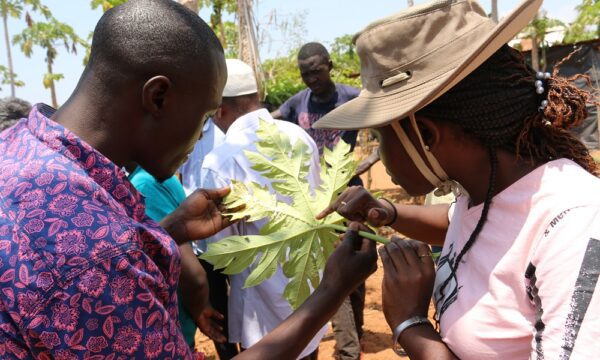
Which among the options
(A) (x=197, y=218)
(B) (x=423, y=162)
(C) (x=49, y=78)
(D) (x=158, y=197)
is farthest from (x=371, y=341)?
(C) (x=49, y=78)

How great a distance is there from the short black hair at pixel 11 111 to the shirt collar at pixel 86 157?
2.65 metres

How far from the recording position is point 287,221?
2229 mm

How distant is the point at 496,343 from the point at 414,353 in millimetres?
272

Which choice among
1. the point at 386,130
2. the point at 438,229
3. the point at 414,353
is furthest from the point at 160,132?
the point at 438,229

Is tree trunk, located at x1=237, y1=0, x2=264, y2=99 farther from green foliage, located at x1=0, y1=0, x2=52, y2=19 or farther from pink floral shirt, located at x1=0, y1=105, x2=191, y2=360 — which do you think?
green foliage, located at x1=0, y1=0, x2=52, y2=19

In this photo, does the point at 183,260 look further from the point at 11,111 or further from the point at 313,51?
the point at 313,51

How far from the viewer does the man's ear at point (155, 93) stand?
1.35 meters

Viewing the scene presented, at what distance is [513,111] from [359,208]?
2.72 feet

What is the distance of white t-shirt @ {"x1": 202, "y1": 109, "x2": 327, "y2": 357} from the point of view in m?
3.04

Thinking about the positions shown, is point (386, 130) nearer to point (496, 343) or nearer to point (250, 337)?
point (496, 343)

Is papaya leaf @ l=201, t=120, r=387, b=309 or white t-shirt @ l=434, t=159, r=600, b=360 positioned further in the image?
papaya leaf @ l=201, t=120, r=387, b=309

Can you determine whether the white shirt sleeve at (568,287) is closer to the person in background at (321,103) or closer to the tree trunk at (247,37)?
the person in background at (321,103)

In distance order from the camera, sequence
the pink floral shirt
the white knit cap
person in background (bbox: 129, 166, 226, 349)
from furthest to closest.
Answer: the white knit cap < person in background (bbox: 129, 166, 226, 349) < the pink floral shirt

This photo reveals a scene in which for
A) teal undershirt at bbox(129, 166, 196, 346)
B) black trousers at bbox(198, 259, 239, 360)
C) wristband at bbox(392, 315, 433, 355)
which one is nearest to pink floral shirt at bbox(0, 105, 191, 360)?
wristband at bbox(392, 315, 433, 355)
